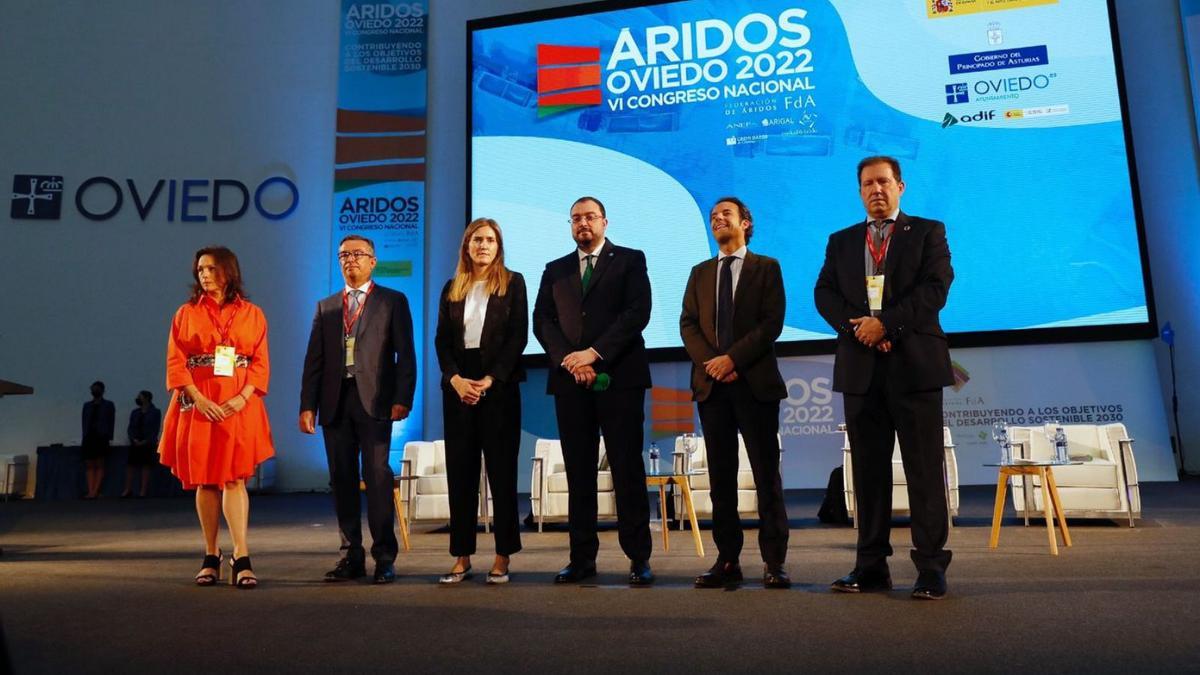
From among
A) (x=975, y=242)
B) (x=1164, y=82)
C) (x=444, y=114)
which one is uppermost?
(x=444, y=114)

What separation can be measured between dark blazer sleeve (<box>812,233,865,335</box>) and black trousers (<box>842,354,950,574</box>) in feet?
0.51

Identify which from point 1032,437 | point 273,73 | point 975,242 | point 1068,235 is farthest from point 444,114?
point 1032,437

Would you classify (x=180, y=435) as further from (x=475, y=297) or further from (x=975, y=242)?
(x=975, y=242)

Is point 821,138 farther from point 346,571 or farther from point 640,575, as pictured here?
point 346,571

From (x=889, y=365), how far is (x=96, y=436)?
9.16 meters

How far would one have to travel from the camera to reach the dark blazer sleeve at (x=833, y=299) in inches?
113

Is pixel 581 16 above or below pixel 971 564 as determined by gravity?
above

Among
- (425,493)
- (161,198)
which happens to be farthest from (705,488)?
(161,198)

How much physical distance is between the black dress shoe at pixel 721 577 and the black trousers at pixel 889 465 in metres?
0.41

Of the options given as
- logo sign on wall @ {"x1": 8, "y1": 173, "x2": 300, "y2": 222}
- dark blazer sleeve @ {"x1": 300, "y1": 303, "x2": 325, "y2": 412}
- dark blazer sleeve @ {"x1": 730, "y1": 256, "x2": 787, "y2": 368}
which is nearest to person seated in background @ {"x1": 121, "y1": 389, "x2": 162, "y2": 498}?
logo sign on wall @ {"x1": 8, "y1": 173, "x2": 300, "y2": 222}

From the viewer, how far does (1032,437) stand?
5492 mm

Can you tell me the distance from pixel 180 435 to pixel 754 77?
20.8 feet

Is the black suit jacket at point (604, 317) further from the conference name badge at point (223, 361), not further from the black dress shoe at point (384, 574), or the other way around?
the conference name badge at point (223, 361)

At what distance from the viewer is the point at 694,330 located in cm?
322
